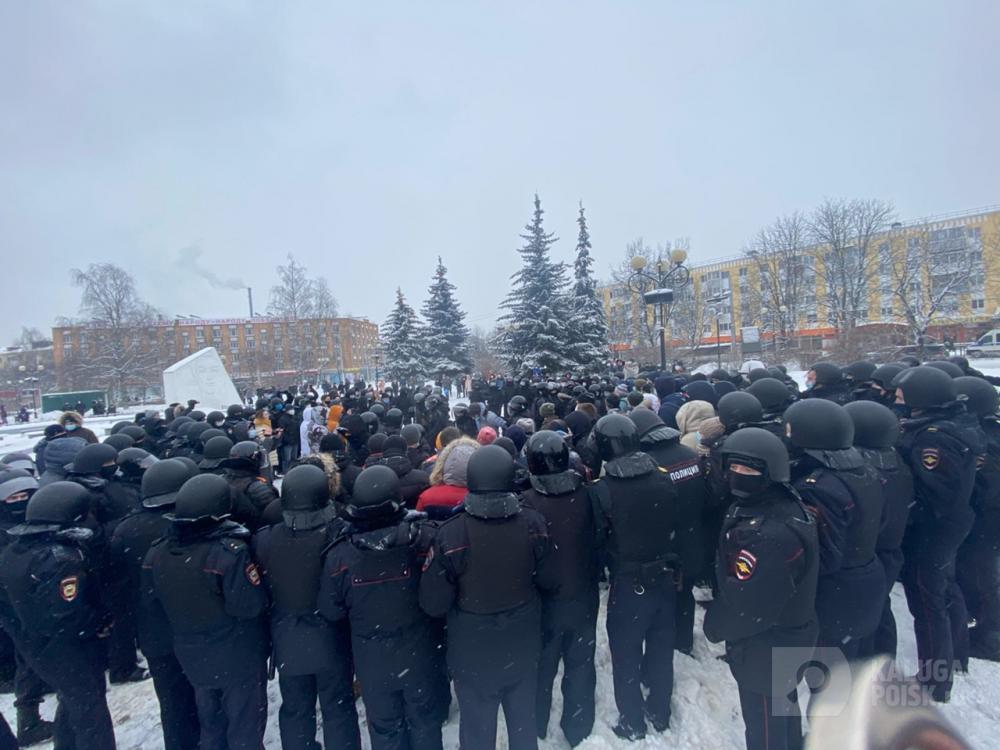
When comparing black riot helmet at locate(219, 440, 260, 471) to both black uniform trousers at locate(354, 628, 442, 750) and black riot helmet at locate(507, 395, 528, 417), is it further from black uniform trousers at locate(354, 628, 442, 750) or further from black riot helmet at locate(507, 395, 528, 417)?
black riot helmet at locate(507, 395, 528, 417)

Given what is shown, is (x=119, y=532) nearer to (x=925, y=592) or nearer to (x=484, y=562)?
(x=484, y=562)

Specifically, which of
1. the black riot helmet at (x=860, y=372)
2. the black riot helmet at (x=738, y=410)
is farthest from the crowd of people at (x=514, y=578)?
the black riot helmet at (x=860, y=372)

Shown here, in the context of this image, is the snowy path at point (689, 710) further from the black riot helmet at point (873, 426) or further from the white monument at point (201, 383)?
the white monument at point (201, 383)

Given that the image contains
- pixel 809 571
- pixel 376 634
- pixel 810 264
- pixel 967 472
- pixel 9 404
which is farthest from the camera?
pixel 9 404

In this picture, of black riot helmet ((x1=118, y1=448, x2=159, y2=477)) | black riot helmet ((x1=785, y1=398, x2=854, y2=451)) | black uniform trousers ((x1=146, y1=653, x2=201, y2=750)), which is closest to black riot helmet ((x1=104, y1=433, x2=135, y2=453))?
black riot helmet ((x1=118, y1=448, x2=159, y2=477))

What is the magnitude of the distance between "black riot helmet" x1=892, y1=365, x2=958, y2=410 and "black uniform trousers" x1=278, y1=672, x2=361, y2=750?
4.51 metres

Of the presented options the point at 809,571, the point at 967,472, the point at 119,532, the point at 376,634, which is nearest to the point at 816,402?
the point at 809,571

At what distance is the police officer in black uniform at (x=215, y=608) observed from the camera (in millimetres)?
2826

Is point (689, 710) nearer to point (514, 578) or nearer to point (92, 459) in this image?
point (514, 578)

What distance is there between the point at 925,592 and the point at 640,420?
2.34 m

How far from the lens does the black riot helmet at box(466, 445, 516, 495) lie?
9.27 feet

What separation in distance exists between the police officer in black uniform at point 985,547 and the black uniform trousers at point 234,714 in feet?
17.7

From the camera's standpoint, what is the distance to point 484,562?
2.75 meters

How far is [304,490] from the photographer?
2977 mm
